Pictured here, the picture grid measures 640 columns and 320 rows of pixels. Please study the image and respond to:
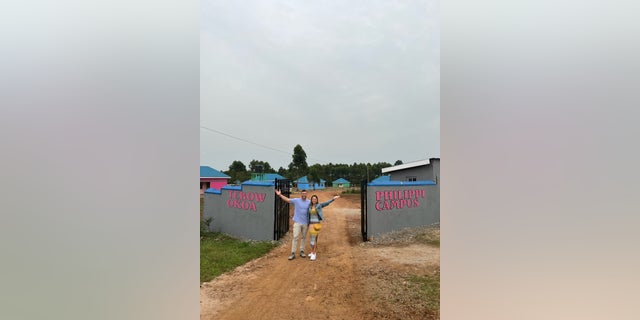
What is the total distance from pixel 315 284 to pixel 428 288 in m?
1.48

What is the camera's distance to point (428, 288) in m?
3.14

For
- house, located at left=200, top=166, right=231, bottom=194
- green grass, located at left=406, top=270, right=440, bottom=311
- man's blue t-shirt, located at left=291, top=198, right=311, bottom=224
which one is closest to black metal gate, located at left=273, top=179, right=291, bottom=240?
man's blue t-shirt, located at left=291, top=198, right=311, bottom=224

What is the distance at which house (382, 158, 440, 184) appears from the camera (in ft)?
40.6

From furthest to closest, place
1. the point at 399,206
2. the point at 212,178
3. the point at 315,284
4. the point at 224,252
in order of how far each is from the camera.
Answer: the point at 212,178
the point at 399,206
the point at 224,252
the point at 315,284

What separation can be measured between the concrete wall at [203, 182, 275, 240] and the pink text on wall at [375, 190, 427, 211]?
2.83 meters

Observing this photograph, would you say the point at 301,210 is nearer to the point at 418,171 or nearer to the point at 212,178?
the point at 418,171

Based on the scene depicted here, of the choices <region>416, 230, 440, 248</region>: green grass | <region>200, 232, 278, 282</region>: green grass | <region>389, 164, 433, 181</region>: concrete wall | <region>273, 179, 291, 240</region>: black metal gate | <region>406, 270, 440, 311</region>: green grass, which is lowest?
<region>416, 230, 440, 248</region>: green grass

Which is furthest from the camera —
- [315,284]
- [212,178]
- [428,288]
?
→ [212,178]

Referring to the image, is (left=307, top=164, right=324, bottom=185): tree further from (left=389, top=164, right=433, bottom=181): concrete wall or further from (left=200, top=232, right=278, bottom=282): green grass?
(left=200, top=232, right=278, bottom=282): green grass

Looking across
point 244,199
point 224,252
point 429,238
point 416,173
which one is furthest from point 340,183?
point 224,252

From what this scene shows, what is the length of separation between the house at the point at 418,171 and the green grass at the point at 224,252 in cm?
918
